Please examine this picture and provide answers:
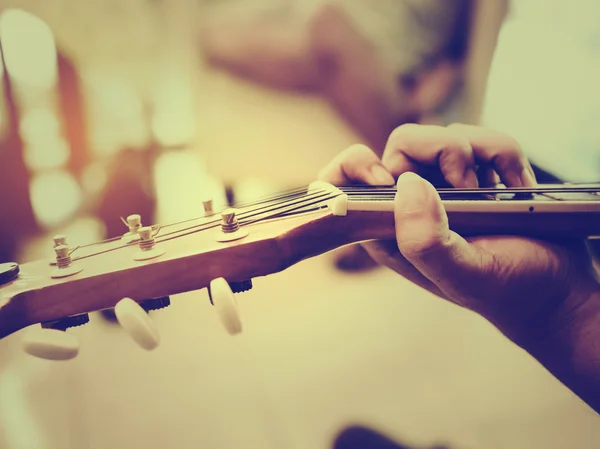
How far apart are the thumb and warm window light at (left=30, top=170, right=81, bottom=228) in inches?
29.1

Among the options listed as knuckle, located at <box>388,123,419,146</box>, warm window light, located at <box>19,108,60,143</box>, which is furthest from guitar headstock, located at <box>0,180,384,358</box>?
warm window light, located at <box>19,108,60,143</box>

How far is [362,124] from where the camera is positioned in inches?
42.8

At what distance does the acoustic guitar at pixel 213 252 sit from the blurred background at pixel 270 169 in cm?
38

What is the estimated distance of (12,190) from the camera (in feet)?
2.77

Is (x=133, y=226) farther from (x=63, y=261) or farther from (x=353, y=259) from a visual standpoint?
(x=353, y=259)

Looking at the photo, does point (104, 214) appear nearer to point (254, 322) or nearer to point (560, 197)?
point (254, 322)

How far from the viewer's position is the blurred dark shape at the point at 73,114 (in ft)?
2.75

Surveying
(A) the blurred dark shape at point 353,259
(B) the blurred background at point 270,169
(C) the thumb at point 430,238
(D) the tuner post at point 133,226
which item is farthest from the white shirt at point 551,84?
(D) the tuner post at point 133,226

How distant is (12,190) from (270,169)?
581mm

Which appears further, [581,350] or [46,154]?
[46,154]

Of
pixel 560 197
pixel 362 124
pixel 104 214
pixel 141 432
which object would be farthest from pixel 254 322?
pixel 560 197

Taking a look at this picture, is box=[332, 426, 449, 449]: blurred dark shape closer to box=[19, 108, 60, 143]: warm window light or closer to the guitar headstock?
the guitar headstock

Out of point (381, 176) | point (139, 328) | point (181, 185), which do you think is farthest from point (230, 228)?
point (181, 185)

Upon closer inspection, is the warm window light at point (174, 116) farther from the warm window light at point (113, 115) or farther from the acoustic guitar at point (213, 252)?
the acoustic guitar at point (213, 252)
